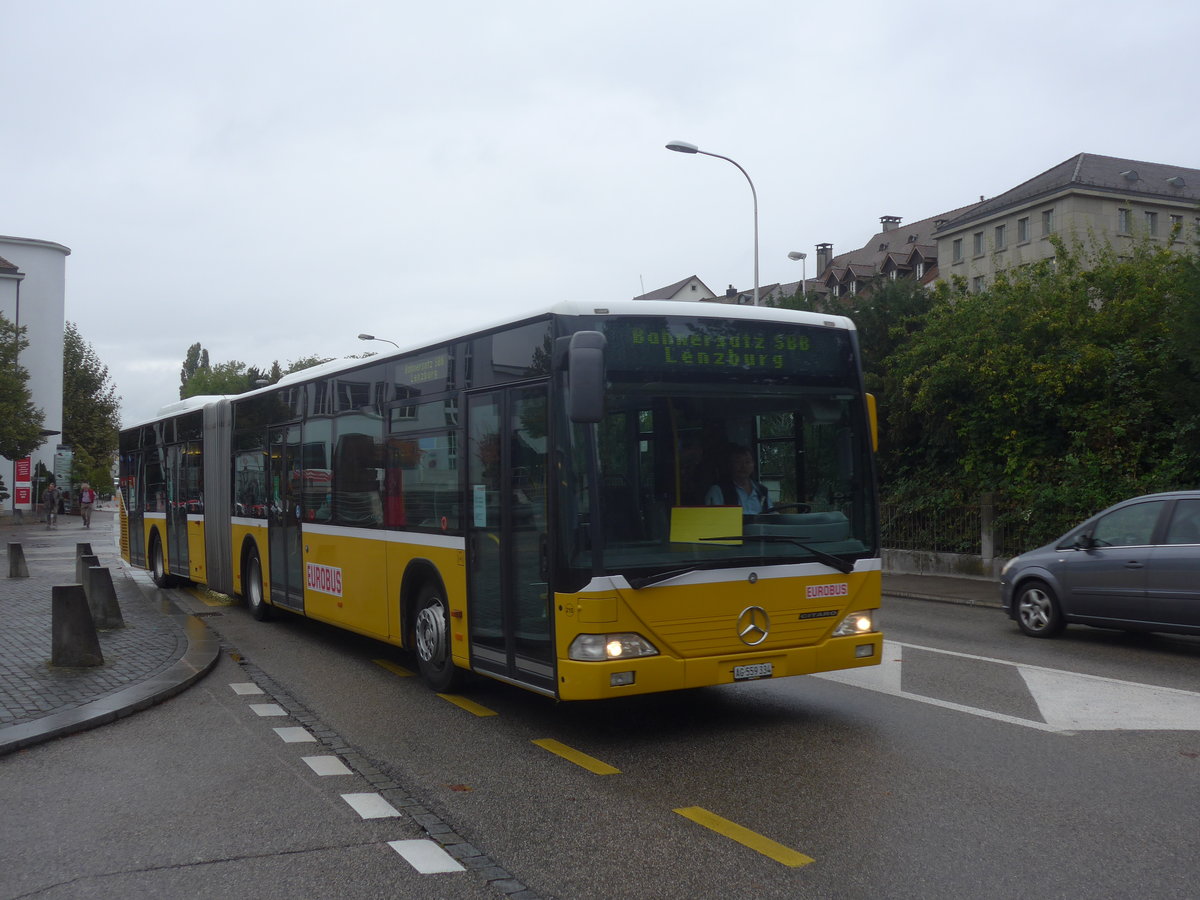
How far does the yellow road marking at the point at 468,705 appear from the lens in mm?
8172

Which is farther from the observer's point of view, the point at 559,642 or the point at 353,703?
the point at 353,703

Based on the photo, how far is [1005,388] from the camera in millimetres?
19672

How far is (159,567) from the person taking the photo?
19125 mm

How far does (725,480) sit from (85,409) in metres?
83.8

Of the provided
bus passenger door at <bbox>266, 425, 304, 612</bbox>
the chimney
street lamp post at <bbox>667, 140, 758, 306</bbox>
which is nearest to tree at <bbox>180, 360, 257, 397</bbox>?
the chimney

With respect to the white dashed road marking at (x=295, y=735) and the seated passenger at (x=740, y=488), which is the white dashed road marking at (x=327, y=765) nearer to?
the white dashed road marking at (x=295, y=735)

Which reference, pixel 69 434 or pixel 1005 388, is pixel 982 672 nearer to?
pixel 1005 388

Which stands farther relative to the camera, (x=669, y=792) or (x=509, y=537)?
(x=509, y=537)

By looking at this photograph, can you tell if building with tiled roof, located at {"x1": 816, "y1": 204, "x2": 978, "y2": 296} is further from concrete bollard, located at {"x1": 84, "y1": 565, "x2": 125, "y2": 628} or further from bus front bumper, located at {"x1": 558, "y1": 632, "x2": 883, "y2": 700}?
bus front bumper, located at {"x1": 558, "y1": 632, "x2": 883, "y2": 700}

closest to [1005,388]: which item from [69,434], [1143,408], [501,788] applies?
[1143,408]

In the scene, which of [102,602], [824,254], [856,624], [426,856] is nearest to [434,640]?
[856,624]

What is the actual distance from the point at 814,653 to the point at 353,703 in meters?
3.47

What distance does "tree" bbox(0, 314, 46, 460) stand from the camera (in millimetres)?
49000

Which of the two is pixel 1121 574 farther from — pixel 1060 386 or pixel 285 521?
pixel 285 521
